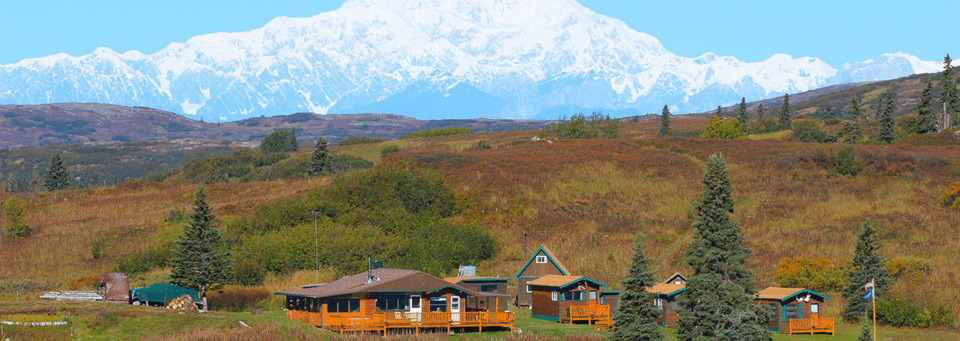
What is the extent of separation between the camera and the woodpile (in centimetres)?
4666

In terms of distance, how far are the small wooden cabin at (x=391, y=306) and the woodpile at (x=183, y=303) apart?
5.07 m

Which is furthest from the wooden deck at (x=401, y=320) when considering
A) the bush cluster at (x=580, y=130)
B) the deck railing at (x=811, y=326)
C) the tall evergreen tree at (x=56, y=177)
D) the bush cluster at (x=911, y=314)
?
the bush cluster at (x=580, y=130)

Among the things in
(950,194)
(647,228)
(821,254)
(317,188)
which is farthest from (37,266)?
(950,194)

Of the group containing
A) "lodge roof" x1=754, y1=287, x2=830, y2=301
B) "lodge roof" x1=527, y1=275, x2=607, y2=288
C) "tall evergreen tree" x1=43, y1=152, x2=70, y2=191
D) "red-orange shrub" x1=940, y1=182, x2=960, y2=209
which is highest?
"tall evergreen tree" x1=43, y1=152, x2=70, y2=191

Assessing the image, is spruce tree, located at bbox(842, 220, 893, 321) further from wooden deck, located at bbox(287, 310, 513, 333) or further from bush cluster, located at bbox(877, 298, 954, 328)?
wooden deck, located at bbox(287, 310, 513, 333)

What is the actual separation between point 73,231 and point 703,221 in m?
55.6

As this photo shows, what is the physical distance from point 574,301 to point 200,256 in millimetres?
21275

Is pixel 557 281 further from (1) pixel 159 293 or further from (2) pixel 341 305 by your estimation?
(1) pixel 159 293

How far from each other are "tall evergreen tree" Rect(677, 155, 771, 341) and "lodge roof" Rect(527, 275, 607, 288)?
14331 millimetres

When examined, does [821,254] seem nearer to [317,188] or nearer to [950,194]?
[950,194]

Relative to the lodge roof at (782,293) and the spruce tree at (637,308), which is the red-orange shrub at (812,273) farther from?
the spruce tree at (637,308)

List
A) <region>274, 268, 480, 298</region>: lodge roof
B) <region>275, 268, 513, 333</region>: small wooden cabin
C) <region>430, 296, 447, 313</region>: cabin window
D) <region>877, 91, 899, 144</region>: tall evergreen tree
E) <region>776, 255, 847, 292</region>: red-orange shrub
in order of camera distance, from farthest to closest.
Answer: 1. <region>877, 91, 899, 144</region>: tall evergreen tree
2. <region>776, 255, 847, 292</region>: red-orange shrub
3. <region>430, 296, 447, 313</region>: cabin window
4. <region>274, 268, 480, 298</region>: lodge roof
5. <region>275, 268, 513, 333</region>: small wooden cabin

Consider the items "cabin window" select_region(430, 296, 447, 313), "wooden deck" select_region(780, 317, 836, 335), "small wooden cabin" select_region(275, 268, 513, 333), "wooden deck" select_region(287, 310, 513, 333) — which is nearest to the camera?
"wooden deck" select_region(287, 310, 513, 333)

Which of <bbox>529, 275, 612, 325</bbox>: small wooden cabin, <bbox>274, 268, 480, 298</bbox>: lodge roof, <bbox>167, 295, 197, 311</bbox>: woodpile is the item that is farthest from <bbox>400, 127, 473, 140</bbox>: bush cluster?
<bbox>274, 268, 480, 298</bbox>: lodge roof
